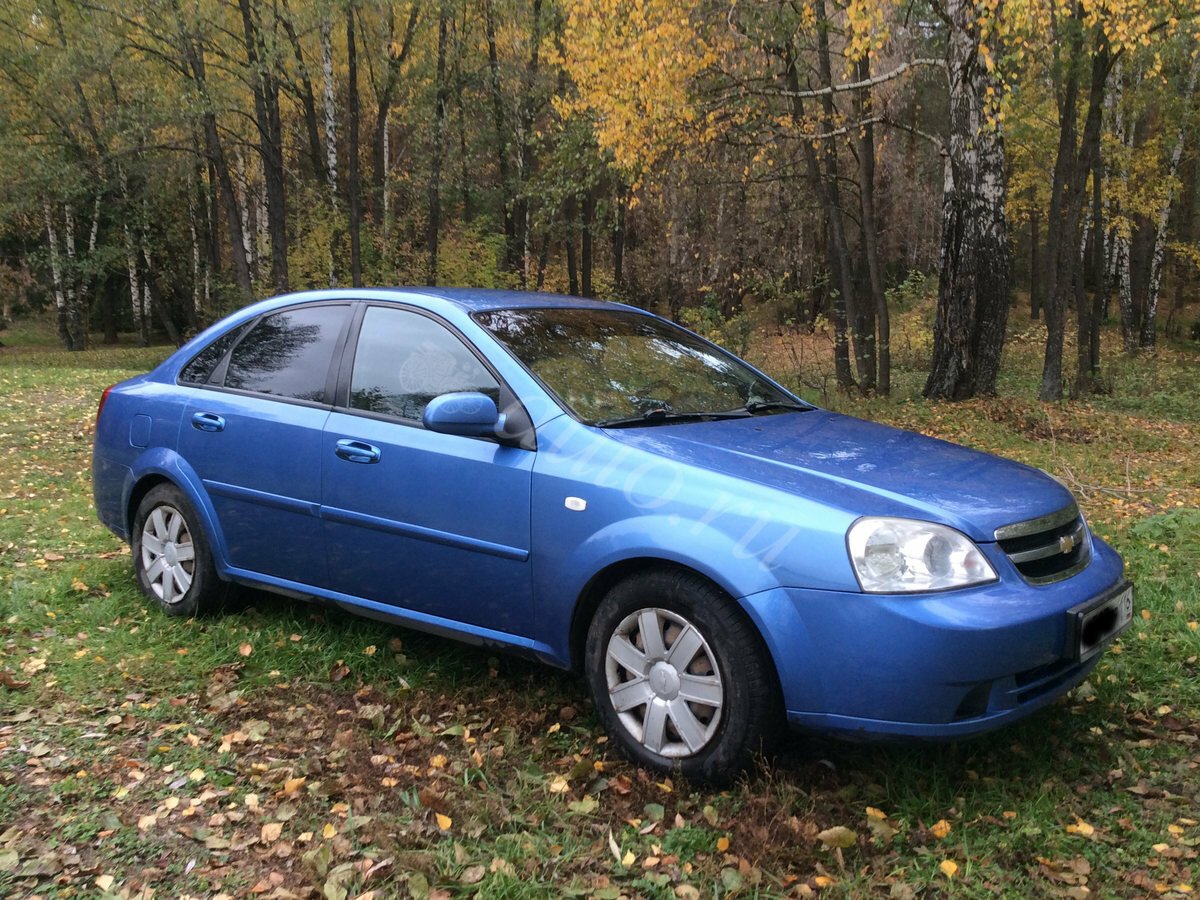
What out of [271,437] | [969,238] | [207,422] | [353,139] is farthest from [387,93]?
[271,437]

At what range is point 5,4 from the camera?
2441 cm

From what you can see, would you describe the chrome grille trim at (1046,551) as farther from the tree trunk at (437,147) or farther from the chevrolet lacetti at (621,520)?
the tree trunk at (437,147)

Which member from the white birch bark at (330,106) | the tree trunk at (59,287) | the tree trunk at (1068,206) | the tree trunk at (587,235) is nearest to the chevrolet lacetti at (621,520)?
the tree trunk at (1068,206)

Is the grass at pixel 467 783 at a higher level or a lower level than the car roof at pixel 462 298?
lower

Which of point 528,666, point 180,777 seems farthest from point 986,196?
point 180,777

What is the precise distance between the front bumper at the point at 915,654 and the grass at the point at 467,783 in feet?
1.23

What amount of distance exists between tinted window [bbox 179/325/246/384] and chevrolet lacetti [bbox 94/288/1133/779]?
0.05 feet

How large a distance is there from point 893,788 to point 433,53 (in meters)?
25.9

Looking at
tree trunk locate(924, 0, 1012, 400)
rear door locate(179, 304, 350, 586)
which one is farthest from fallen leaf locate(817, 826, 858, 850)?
tree trunk locate(924, 0, 1012, 400)

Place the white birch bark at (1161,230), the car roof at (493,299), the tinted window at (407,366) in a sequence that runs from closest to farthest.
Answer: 1. the tinted window at (407,366)
2. the car roof at (493,299)
3. the white birch bark at (1161,230)

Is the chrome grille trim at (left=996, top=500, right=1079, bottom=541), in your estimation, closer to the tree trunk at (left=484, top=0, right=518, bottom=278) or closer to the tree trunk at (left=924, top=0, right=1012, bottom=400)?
the tree trunk at (left=924, top=0, right=1012, bottom=400)

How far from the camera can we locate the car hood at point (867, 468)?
2936 millimetres

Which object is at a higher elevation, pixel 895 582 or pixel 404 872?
pixel 895 582

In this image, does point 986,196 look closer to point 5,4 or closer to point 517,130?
point 517,130
